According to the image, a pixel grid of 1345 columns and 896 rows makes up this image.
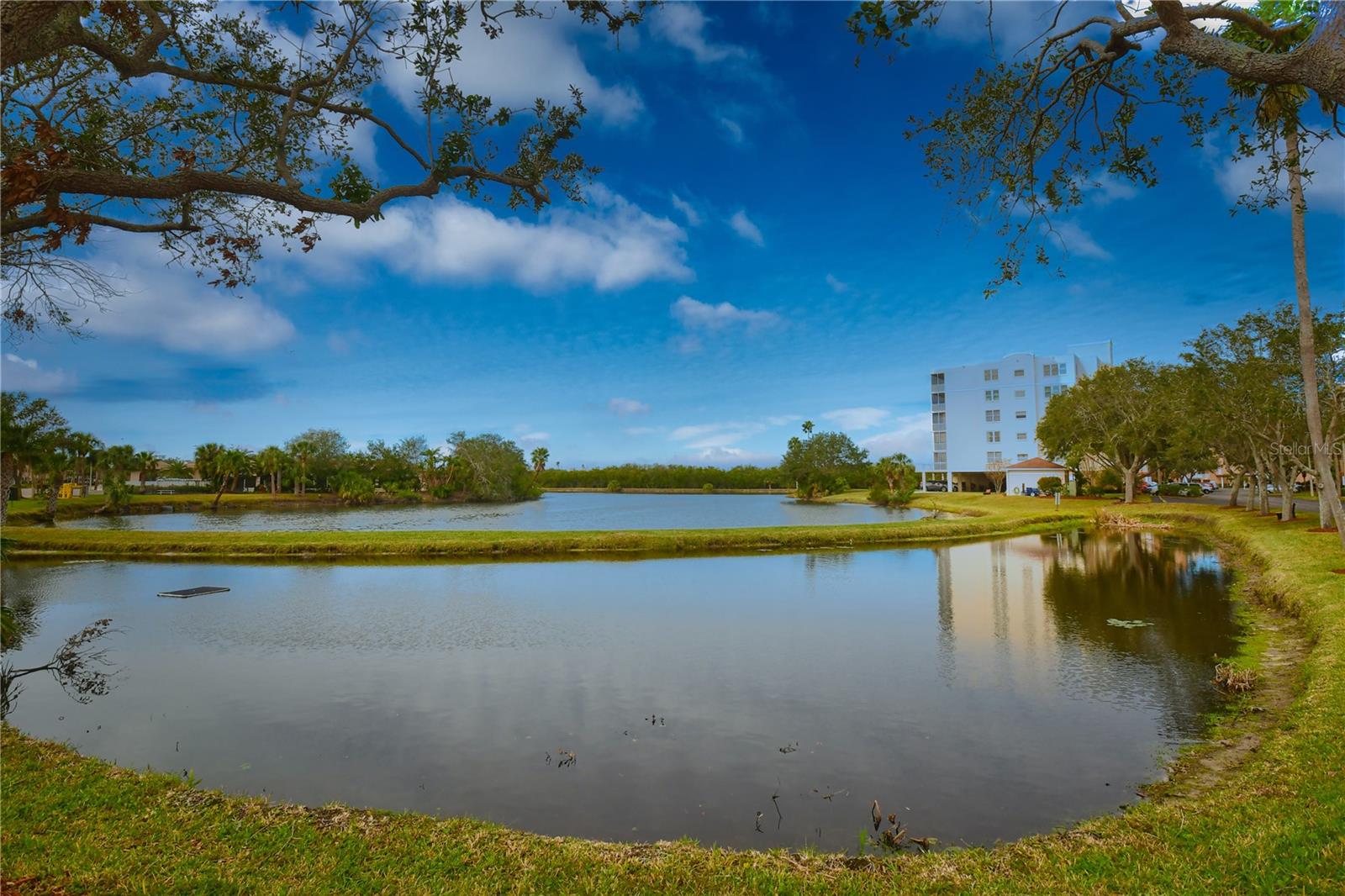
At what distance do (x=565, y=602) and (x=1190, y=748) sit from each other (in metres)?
13.2

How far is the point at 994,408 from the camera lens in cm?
7744

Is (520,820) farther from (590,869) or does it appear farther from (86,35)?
(86,35)

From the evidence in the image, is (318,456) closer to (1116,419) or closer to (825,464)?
(825,464)

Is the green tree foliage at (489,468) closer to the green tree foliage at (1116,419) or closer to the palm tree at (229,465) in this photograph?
the palm tree at (229,465)

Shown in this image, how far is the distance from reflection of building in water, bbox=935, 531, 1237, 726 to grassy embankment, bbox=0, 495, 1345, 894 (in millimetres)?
4419

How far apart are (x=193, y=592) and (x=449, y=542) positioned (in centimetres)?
1060

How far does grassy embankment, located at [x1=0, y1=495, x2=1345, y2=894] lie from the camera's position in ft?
14.5

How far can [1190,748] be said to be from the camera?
24.8 ft

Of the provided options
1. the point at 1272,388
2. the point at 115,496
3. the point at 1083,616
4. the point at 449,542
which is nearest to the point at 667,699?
the point at 1083,616

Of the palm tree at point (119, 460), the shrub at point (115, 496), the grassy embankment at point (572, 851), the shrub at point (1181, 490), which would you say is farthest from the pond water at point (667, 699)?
the palm tree at point (119, 460)

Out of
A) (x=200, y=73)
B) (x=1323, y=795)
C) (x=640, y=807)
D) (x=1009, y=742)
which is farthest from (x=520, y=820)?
(x=200, y=73)

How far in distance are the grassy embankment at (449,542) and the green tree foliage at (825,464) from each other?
59.8m

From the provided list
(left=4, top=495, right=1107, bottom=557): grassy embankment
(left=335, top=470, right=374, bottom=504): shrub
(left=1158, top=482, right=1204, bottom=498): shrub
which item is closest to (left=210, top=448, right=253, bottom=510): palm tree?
(left=335, top=470, right=374, bottom=504): shrub

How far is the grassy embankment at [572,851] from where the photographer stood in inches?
174
